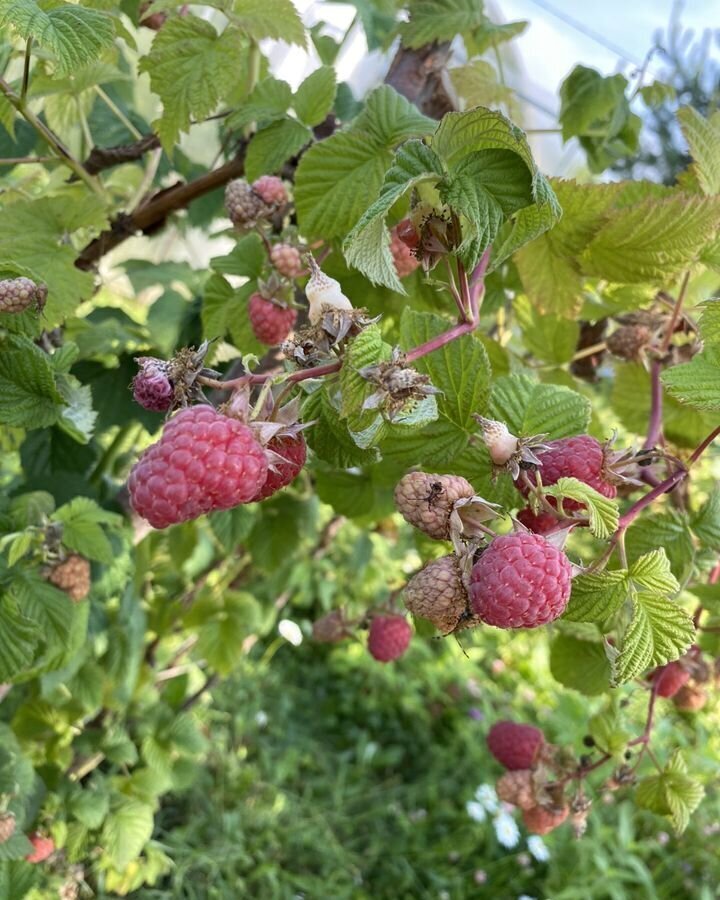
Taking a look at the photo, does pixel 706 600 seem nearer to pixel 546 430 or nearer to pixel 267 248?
pixel 546 430

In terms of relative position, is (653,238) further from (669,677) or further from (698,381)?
(669,677)

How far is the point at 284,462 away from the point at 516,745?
0.51 meters

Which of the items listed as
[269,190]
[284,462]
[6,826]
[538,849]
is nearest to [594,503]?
[284,462]

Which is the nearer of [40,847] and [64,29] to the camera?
→ [64,29]

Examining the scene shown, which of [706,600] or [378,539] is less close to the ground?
[706,600]

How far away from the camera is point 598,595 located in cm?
41

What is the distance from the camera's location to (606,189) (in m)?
0.53

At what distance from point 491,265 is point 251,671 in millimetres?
1927

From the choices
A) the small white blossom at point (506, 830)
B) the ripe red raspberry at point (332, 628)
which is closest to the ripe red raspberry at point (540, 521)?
the ripe red raspberry at point (332, 628)

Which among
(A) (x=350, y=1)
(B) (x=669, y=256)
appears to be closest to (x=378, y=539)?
(A) (x=350, y=1)

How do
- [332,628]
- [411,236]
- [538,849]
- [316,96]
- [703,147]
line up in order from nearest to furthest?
[411,236] < [703,147] < [316,96] < [332,628] < [538,849]

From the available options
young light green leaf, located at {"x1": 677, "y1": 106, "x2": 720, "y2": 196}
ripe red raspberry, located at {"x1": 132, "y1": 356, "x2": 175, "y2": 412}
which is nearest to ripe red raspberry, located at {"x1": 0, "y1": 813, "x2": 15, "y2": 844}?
ripe red raspberry, located at {"x1": 132, "y1": 356, "x2": 175, "y2": 412}

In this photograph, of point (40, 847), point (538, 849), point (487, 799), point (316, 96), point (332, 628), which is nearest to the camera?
point (316, 96)

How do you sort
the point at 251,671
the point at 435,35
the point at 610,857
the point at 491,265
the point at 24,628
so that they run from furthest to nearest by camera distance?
the point at 251,671 → the point at 610,857 → the point at 435,35 → the point at 24,628 → the point at 491,265
